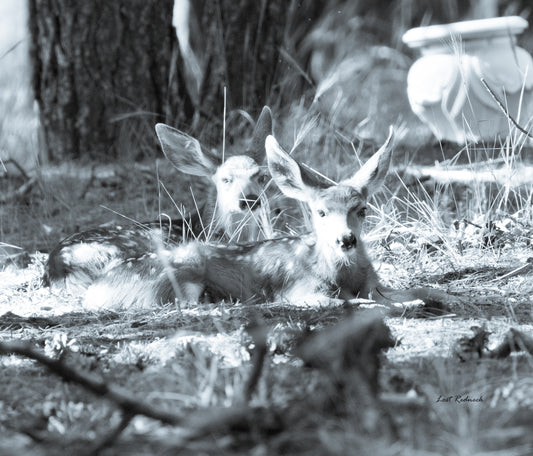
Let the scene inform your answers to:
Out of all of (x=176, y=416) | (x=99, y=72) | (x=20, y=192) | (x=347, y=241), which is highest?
(x=99, y=72)

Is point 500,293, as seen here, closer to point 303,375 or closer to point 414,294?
point 414,294

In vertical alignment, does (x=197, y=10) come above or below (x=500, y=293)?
above

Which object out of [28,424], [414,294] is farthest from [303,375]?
[414,294]

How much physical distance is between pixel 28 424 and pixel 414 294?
247cm

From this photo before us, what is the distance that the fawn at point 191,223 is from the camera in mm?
5852

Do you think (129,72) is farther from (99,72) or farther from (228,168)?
(228,168)

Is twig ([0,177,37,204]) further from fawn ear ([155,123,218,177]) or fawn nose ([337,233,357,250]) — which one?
fawn nose ([337,233,357,250])

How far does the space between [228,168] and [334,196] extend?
164 centimetres

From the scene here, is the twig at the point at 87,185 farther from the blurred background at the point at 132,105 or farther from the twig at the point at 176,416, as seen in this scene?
the twig at the point at 176,416

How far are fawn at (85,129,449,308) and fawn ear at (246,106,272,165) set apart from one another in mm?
1361

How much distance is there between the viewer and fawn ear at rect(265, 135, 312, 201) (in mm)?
5515

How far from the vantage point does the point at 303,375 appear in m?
3.23

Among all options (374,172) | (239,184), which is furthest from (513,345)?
(239,184)

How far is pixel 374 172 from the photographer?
217 inches
